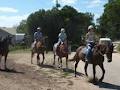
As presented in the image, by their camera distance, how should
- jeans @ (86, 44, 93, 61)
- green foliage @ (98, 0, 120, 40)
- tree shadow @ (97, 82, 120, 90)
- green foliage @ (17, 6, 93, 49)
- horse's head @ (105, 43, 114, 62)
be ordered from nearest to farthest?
1. tree shadow @ (97, 82, 120, 90)
2. horse's head @ (105, 43, 114, 62)
3. jeans @ (86, 44, 93, 61)
4. green foliage @ (17, 6, 93, 49)
5. green foliage @ (98, 0, 120, 40)

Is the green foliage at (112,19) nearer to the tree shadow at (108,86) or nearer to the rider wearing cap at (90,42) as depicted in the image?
the rider wearing cap at (90,42)

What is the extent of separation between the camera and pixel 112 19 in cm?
10006

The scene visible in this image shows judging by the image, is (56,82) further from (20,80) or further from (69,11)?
(69,11)

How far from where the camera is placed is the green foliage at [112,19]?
96.2 meters

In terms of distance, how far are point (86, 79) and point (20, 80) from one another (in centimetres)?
339

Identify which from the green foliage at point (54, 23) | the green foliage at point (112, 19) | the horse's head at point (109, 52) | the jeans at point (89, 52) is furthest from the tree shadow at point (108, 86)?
the green foliage at point (112, 19)

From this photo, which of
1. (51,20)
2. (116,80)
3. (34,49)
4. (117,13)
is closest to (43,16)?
(51,20)

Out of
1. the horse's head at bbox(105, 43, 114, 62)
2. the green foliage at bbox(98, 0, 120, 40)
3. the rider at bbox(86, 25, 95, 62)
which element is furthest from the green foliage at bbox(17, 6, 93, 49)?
the horse's head at bbox(105, 43, 114, 62)

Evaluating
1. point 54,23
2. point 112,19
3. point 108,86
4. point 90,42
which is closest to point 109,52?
point 108,86

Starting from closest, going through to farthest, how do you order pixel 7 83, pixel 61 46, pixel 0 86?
pixel 0 86 → pixel 7 83 → pixel 61 46

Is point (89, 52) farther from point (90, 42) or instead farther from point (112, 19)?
point (112, 19)

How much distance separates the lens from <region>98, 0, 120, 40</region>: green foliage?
96.2 m

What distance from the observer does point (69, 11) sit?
3184 inches

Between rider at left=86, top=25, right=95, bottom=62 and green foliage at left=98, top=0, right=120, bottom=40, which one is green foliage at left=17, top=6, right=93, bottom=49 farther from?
rider at left=86, top=25, right=95, bottom=62
